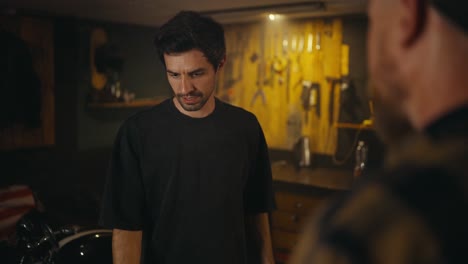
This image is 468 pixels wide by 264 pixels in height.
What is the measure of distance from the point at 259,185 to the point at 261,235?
18 cm

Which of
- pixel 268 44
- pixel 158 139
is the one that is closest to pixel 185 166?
pixel 158 139

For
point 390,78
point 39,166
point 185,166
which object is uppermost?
point 390,78

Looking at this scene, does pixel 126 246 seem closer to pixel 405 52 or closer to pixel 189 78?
pixel 189 78

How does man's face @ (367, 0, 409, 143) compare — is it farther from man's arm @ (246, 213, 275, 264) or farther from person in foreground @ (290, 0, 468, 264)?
man's arm @ (246, 213, 275, 264)

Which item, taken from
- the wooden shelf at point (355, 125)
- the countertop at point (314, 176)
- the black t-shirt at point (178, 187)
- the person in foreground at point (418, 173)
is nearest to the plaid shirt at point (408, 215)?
the person in foreground at point (418, 173)

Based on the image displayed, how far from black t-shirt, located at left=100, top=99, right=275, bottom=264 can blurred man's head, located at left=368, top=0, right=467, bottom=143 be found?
1.01 metres

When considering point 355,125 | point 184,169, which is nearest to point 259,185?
point 184,169

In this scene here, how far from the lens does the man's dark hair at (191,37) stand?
5.42 ft

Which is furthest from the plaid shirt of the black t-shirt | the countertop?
the countertop

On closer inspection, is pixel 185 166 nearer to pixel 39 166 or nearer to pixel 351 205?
pixel 351 205

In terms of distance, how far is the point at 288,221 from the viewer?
13.0 ft

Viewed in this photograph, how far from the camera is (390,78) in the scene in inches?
23.4

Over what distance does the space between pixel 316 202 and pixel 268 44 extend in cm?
162

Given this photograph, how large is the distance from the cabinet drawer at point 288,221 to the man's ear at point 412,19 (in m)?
3.44
